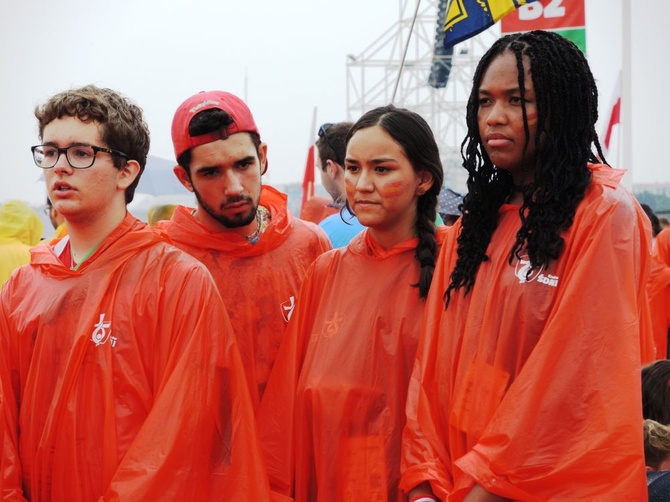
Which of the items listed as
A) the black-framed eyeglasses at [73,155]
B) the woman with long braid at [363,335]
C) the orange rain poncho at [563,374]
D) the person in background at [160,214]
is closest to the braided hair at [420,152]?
the woman with long braid at [363,335]

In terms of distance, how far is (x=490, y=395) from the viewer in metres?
2.39

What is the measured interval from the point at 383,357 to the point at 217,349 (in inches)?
22.4

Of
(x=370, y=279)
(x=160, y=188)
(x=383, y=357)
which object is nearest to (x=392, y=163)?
(x=370, y=279)

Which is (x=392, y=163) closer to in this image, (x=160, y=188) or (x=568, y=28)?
(x=568, y=28)

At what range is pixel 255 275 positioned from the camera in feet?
11.1

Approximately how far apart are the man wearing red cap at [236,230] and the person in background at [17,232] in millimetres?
3549

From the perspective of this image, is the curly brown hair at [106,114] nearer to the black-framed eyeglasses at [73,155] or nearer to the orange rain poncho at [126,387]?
the black-framed eyeglasses at [73,155]

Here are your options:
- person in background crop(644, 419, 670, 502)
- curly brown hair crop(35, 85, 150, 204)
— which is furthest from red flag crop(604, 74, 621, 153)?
curly brown hair crop(35, 85, 150, 204)

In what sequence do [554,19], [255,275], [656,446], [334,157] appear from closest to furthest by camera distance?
1. [656,446]
2. [255,275]
3. [334,157]
4. [554,19]

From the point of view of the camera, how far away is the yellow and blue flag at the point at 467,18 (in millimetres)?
5691

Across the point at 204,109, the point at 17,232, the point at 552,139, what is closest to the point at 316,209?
the point at 17,232

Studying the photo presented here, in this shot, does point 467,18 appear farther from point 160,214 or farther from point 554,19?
point 160,214

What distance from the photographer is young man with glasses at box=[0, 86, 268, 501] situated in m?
2.59

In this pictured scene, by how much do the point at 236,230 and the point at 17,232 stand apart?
4.10 m
